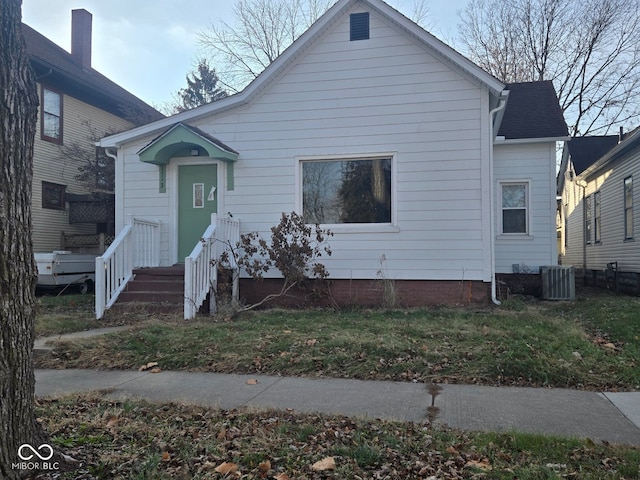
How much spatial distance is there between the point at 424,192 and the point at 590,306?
3911mm


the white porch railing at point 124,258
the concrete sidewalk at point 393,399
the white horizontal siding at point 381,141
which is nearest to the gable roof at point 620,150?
the white horizontal siding at point 381,141

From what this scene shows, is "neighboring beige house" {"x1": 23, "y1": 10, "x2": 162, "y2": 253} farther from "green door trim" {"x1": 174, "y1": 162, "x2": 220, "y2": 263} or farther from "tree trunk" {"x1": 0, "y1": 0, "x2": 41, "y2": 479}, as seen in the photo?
"tree trunk" {"x1": 0, "y1": 0, "x2": 41, "y2": 479}

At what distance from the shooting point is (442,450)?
3.46 metres

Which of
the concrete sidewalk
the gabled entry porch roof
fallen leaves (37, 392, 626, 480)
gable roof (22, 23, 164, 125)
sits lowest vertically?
the concrete sidewalk

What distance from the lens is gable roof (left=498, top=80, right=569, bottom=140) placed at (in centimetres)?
1285

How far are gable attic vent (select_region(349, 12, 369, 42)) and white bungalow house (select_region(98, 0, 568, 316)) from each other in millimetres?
21

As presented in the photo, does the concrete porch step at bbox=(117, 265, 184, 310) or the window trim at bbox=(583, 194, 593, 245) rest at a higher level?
the window trim at bbox=(583, 194, 593, 245)

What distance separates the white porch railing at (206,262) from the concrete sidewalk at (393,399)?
9.21 ft

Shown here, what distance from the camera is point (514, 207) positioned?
13.3m

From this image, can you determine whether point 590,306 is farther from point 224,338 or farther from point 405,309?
point 224,338

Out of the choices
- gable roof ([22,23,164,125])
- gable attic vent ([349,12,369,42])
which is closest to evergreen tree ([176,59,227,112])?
gable roof ([22,23,164,125])

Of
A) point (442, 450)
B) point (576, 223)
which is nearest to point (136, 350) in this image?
point (442, 450)

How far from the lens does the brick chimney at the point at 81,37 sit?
2080 cm

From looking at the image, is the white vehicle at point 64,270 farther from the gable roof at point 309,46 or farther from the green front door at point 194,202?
the green front door at point 194,202
